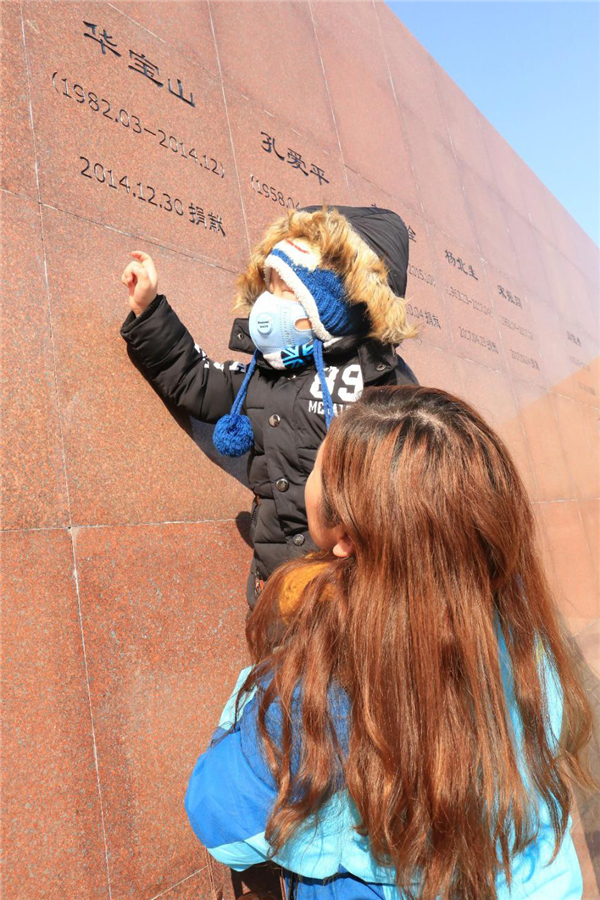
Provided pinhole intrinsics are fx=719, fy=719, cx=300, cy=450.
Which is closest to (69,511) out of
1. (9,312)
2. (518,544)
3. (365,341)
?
(9,312)

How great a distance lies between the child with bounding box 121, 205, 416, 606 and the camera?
7.66 ft

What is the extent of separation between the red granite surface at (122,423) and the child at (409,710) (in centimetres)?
96

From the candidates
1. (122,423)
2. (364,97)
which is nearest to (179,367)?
(122,423)

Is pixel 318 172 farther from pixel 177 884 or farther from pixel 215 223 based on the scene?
pixel 177 884

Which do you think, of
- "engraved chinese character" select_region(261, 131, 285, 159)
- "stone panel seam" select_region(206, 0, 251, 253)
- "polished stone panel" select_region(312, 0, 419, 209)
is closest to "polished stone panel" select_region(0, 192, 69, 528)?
"stone panel seam" select_region(206, 0, 251, 253)

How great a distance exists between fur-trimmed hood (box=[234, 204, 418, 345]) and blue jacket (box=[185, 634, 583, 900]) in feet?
4.28

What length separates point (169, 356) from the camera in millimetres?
2633

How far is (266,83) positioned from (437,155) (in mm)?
3070

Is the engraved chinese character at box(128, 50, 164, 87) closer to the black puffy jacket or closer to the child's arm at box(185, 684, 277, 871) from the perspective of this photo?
the black puffy jacket

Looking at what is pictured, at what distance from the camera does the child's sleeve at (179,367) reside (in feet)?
8.45

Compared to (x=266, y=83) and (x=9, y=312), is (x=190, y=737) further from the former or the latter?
(x=266, y=83)

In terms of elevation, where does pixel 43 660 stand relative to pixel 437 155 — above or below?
below

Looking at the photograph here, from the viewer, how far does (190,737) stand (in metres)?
2.43

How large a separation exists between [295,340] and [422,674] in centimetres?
146
